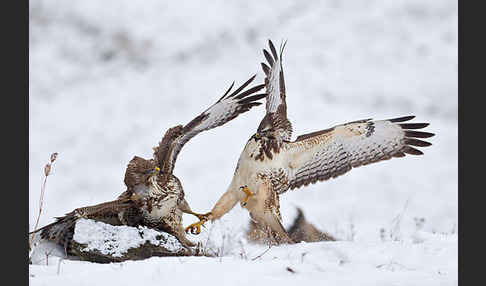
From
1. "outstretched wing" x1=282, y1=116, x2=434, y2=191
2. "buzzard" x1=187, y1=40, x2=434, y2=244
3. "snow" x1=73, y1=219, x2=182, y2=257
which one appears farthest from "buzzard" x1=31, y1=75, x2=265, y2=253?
"outstretched wing" x1=282, y1=116, x2=434, y2=191

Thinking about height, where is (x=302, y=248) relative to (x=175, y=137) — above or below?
below

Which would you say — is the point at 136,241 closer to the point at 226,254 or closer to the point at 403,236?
the point at 226,254

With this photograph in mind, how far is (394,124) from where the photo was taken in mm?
5016

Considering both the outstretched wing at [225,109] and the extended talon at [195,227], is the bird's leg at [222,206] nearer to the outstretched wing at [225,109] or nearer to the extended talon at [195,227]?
the extended talon at [195,227]

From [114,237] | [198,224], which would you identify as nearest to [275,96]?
[198,224]

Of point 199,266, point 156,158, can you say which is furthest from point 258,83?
point 199,266

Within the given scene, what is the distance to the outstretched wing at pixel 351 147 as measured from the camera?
4930 mm

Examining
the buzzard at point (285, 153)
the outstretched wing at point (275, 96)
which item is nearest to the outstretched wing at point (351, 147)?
the buzzard at point (285, 153)

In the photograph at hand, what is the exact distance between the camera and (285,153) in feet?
15.9

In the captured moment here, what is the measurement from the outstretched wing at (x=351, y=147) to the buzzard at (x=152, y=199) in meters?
1.02

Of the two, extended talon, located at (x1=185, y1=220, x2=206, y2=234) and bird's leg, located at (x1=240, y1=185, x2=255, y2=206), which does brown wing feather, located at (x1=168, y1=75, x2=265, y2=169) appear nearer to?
bird's leg, located at (x1=240, y1=185, x2=255, y2=206)

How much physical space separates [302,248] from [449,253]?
1.13 meters

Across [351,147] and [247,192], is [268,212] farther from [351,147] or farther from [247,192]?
[351,147]

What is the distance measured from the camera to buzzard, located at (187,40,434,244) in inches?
185
